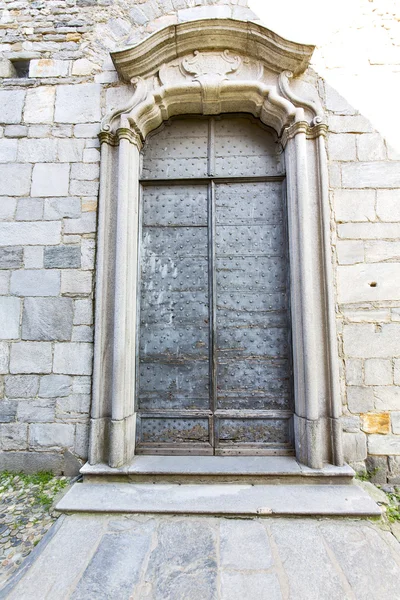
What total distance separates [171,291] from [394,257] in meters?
1.88

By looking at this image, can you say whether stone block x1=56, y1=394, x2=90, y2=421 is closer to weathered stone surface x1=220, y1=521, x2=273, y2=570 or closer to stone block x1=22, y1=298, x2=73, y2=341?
stone block x1=22, y1=298, x2=73, y2=341

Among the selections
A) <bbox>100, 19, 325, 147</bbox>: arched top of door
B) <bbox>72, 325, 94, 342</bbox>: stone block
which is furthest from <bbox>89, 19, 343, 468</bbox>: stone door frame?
<bbox>72, 325, 94, 342</bbox>: stone block

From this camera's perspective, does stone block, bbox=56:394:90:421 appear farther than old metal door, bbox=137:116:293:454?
No

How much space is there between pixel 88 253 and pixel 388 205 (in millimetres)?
2548

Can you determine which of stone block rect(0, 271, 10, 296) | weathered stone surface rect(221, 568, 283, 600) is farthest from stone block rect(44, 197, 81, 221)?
weathered stone surface rect(221, 568, 283, 600)

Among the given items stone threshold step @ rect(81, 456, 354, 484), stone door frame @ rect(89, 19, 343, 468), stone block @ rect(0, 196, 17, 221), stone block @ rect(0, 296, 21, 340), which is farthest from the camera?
stone block @ rect(0, 196, 17, 221)

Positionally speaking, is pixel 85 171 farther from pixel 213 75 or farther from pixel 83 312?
pixel 213 75

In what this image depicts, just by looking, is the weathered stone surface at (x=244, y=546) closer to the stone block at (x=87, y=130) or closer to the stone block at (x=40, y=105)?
the stone block at (x=87, y=130)

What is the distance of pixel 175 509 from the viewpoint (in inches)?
78.5

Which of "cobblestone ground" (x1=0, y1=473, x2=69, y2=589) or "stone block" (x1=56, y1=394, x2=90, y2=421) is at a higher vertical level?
"stone block" (x1=56, y1=394, x2=90, y2=421)

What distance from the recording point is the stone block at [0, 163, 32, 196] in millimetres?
2814

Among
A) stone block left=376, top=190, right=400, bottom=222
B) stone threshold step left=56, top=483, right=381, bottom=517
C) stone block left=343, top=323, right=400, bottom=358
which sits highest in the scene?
stone block left=376, top=190, right=400, bottom=222

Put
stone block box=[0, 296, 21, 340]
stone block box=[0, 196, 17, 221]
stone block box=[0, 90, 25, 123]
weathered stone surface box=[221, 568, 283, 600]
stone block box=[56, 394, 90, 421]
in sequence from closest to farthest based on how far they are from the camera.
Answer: weathered stone surface box=[221, 568, 283, 600] → stone block box=[56, 394, 90, 421] → stone block box=[0, 296, 21, 340] → stone block box=[0, 196, 17, 221] → stone block box=[0, 90, 25, 123]

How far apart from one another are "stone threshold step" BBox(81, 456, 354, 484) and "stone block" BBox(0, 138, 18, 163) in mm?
2685
